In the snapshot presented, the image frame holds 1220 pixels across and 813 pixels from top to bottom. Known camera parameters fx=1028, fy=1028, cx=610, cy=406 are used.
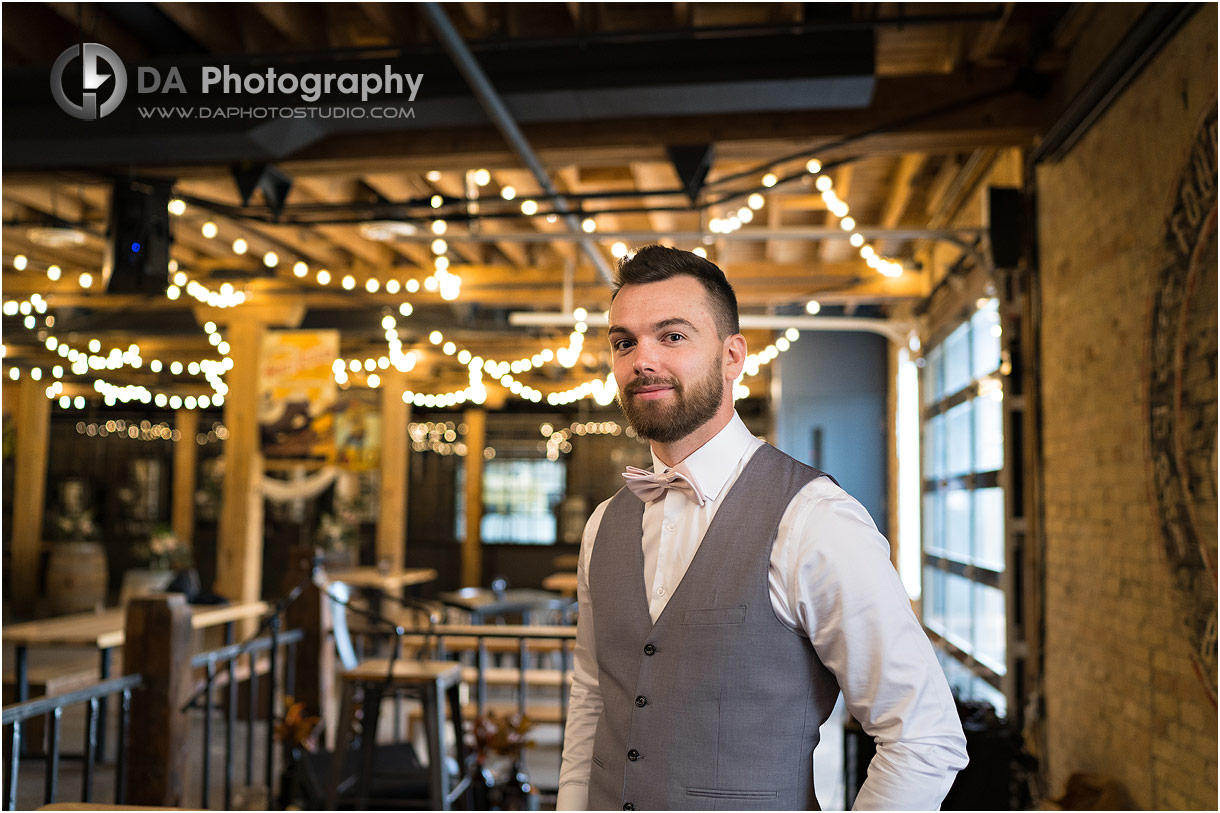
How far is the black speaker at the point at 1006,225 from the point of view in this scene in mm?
5113

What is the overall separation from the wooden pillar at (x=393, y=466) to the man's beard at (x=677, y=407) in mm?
10454

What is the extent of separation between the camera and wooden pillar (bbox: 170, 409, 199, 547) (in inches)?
579

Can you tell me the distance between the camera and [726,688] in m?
1.45

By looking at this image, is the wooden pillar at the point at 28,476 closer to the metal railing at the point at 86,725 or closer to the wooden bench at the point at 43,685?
the wooden bench at the point at 43,685

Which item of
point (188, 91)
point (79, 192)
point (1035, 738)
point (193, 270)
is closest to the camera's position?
point (188, 91)

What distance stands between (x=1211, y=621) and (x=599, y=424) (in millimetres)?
14570

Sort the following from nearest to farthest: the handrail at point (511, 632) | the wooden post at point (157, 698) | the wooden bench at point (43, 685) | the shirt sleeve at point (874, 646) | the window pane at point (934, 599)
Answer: the shirt sleeve at point (874, 646)
the wooden post at point (157, 698)
the handrail at point (511, 632)
the wooden bench at point (43, 685)
the window pane at point (934, 599)

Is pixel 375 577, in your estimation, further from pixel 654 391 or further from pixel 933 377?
pixel 654 391

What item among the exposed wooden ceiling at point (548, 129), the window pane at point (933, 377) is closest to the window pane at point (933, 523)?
the window pane at point (933, 377)

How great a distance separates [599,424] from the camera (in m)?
17.4

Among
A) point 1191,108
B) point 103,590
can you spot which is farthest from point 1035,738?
point 103,590

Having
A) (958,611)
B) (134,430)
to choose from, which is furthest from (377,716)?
(134,430)

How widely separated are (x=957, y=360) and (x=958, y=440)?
24.8 inches

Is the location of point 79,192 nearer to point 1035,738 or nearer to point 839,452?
point 1035,738
